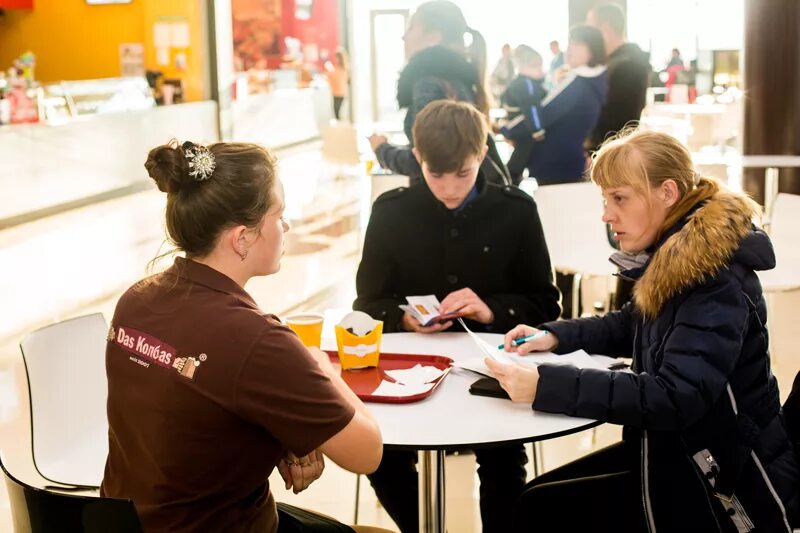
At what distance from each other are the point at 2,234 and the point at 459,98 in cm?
523

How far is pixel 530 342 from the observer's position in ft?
7.89

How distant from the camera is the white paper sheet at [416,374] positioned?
7.29 feet

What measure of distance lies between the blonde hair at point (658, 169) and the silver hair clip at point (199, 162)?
891 mm

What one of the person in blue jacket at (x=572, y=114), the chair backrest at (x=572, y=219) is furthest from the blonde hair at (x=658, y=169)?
the person in blue jacket at (x=572, y=114)

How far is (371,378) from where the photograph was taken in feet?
7.45

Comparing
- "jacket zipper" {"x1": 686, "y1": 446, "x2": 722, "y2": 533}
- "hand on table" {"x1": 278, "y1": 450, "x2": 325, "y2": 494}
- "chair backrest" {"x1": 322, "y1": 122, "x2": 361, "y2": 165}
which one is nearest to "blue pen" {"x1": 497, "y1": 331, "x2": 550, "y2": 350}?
"jacket zipper" {"x1": 686, "y1": 446, "x2": 722, "y2": 533}

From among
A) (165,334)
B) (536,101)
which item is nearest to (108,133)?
(536,101)

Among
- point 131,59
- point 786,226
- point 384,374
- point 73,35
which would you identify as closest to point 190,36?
point 131,59

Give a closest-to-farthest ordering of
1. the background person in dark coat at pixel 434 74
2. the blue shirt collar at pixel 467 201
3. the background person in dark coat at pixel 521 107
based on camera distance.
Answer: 1. the blue shirt collar at pixel 467 201
2. the background person in dark coat at pixel 434 74
3. the background person in dark coat at pixel 521 107

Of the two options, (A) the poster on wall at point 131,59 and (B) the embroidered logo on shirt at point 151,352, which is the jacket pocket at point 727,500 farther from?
(A) the poster on wall at point 131,59

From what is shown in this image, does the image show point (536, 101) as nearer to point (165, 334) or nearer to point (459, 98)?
point (459, 98)

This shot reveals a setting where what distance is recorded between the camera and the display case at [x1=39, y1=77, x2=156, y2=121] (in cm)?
977

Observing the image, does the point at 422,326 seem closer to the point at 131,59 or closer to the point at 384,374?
the point at 384,374

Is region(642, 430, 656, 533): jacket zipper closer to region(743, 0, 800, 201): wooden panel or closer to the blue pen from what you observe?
the blue pen
